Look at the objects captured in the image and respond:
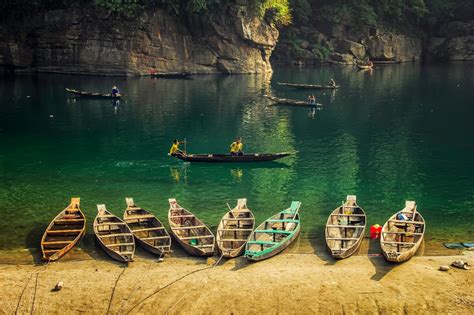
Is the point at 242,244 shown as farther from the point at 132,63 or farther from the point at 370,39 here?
the point at 370,39

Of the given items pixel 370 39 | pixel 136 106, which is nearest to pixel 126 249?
pixel 136 106

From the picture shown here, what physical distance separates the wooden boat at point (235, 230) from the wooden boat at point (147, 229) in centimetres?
285

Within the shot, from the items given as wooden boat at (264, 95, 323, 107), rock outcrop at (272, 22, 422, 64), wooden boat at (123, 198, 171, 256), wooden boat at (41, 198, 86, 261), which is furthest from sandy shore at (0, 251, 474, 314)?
rock outcrop at (272, 22, 422, 64)

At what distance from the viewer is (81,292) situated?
23.9 metres

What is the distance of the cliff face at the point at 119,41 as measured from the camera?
91.1 meters

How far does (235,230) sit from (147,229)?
15.5 feet

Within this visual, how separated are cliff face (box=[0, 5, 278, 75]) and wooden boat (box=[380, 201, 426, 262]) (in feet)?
229

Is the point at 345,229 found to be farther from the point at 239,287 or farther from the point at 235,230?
the point at 239,287

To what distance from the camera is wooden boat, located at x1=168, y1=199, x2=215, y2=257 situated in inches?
1107

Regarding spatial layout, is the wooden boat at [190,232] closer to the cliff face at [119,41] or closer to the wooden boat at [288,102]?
the wooden boat at [288,102]

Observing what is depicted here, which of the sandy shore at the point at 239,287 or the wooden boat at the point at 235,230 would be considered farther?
the wooden boat at the point at 235,230

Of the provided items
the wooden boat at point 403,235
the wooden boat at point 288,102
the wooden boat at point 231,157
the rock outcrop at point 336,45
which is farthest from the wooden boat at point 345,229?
the rock outcrop at point 336,45

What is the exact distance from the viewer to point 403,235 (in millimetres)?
29656

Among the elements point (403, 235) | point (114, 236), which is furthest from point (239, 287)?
point (403, 235)
